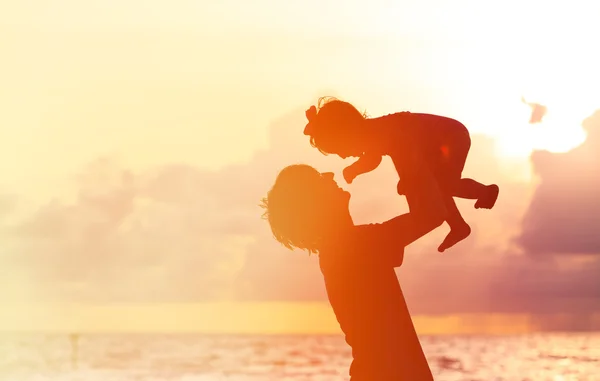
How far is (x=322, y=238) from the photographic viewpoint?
293cm

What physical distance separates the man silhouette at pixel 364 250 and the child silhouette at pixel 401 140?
0.45 ft

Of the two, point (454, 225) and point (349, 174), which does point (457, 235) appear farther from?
point (349, 174)

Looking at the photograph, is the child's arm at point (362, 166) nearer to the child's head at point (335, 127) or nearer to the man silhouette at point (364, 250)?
the child's head at point (335, 127)

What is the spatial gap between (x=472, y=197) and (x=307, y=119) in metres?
0.75

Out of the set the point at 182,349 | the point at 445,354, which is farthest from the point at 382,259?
the point at 182,349

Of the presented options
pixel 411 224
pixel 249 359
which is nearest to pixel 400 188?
pixel 411 224

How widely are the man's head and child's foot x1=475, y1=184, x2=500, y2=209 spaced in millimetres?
796

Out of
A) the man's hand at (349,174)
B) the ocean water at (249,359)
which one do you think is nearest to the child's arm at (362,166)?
the man's hand at (349,174)

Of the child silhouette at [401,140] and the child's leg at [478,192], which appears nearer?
the child silhouette at [401,140]

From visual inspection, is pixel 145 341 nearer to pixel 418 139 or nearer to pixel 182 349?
pixel 182 349

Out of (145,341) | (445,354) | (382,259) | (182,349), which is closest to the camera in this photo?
(382,259)

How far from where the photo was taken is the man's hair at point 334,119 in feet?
9.95

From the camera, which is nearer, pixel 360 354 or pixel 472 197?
pixel 360 354

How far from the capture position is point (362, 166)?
339cm
